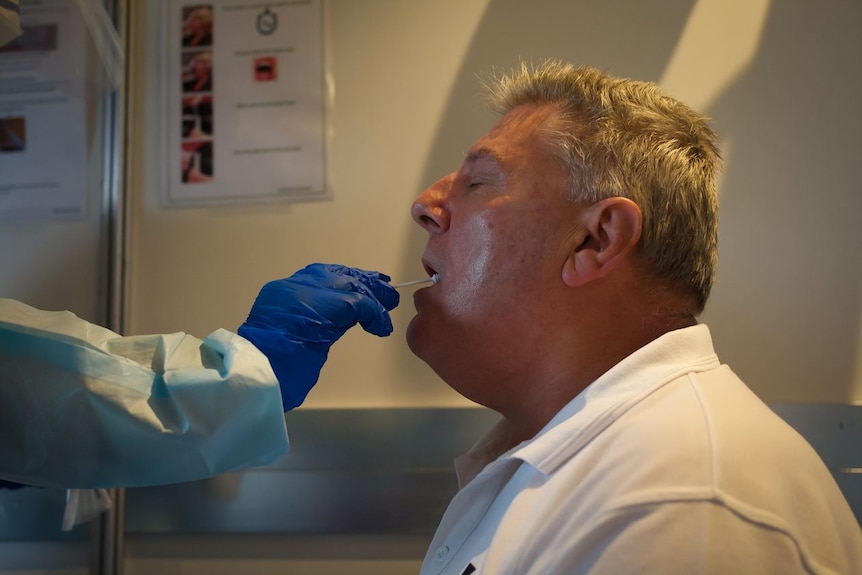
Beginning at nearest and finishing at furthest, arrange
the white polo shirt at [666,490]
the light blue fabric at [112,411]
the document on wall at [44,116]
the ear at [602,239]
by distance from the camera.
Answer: the white polo shirt at [666,490] < the light blue fabric at [112,411] < the ear at [602,239] < the document on wall at [44,116]

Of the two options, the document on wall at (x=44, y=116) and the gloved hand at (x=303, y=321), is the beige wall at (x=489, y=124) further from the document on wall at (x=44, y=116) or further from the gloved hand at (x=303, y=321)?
the gloved hand at (x=303, y=321)

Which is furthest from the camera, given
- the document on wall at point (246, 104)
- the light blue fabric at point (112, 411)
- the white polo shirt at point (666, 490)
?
the document on wall at point (246, 104)

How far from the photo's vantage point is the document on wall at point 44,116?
145 centimetres

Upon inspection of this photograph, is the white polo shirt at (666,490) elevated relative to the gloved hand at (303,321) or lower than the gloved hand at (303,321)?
lower

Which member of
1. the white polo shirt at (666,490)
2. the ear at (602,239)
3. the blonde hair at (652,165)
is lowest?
the white polo shirt at (666,490)

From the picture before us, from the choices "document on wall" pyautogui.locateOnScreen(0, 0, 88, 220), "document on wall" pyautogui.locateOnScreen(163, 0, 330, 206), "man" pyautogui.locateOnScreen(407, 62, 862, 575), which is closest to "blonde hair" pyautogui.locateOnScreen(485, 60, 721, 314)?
"man" pyautogui.locateOnScreen(407, 62, 862, 575)

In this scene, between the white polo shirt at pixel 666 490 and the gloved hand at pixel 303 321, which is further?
the gloved hand at pixel 303 321

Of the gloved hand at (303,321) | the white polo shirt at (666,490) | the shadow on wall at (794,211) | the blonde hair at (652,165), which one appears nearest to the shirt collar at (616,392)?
the white polo shirt at (666,490)

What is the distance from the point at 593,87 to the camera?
1116 millimetres

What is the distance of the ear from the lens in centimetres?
101

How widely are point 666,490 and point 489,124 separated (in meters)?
1.08

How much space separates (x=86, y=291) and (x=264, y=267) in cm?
39

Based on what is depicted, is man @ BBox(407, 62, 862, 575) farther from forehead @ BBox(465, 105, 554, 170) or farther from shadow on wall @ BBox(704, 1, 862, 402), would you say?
shadow on wall @ BBox(704, 1, 862, 402)

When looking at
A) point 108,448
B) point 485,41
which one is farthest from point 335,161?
point 108,448
